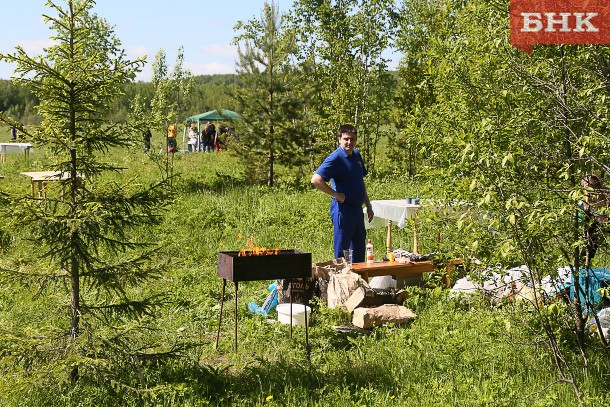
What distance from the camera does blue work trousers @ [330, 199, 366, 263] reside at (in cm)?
922

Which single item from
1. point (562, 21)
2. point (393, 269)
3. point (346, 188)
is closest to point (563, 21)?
point (562, 21)

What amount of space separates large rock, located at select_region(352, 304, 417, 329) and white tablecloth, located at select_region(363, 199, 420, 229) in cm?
299

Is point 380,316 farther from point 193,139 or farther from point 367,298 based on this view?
point 193,139

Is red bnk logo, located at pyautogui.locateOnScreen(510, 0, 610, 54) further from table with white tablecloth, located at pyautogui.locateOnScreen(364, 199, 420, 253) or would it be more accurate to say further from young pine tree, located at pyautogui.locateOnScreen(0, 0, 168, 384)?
table with white tablecloth, located at pyautogui.locateOnScreen(364, 199, 420, 253)

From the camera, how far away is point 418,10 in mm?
23000

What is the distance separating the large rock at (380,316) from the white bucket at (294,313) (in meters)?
0.55

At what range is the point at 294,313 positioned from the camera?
7910mm

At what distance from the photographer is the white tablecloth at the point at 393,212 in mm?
11336

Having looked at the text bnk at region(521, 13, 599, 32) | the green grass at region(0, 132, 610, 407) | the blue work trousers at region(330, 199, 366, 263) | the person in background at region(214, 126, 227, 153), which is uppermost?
the text bnk at region(521, 13, 599, 32)

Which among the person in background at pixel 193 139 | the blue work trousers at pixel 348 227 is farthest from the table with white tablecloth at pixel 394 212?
the person in background at pixel 193 139

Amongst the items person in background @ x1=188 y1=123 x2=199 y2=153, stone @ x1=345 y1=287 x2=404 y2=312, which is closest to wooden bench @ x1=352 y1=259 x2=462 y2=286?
stone @ x1=345 y1=287 x2=404 y2=312

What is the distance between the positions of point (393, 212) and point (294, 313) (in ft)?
13.6

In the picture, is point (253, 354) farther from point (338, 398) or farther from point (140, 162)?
point (140, 162)

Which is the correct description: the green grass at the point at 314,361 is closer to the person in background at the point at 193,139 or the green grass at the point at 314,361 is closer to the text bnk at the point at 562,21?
the text bnk at the point at 562,21
